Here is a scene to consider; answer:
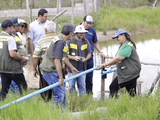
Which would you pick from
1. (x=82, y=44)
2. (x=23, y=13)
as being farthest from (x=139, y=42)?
(x=23, y=13)

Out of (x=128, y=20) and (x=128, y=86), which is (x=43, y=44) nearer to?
(x=128, y=86)

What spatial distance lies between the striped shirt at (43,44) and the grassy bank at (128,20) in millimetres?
12129

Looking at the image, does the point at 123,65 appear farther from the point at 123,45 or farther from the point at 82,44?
the point at 82,44

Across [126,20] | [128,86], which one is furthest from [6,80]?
[126,20]

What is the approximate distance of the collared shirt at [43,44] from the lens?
373 centimetres

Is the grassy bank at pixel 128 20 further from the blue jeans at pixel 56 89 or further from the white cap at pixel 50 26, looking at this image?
the blue jeans at pixel 56 89

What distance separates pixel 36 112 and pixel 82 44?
1.74 meters

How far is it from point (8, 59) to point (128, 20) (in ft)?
47.6

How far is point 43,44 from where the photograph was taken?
12.4ft

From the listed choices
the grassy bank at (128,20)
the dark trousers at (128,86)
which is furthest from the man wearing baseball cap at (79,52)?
the grassy bank at (128,20)

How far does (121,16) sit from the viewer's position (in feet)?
58.2

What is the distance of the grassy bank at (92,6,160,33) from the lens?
16594 mm

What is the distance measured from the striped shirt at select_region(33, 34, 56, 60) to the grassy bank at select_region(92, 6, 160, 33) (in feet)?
39.8

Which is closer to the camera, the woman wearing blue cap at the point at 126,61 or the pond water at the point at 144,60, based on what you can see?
the woman wearing blue cap at the point at 126,61
